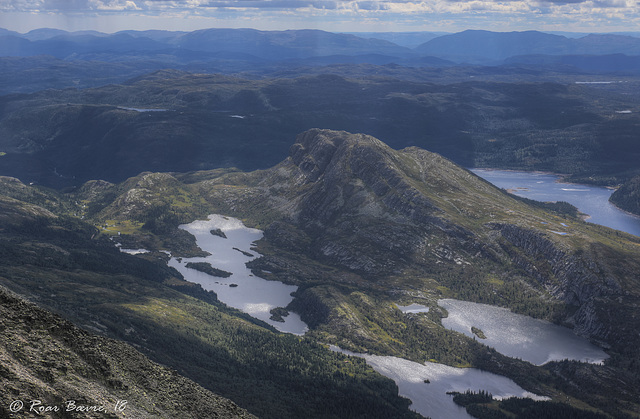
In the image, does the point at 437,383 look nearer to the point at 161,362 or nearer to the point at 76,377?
the point at 161,362

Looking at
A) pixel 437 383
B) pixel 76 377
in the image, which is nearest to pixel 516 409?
pixel 437 383

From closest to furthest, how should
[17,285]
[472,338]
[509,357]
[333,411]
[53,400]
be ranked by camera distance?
1. [53,400]
2. [333,411]
3. [17,285]
4. [509,357]
5. [472,338]

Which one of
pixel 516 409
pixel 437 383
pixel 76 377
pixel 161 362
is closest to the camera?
pixel 76 377

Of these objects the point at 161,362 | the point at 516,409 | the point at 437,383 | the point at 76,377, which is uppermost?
the point at 76,377

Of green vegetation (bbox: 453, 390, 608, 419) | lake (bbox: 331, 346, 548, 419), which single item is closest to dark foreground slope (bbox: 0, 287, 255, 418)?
lake (bbox: 331, 346, 548, 419)

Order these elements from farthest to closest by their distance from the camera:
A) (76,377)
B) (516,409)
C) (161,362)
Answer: (516,409)
(161,362)
(76,377)

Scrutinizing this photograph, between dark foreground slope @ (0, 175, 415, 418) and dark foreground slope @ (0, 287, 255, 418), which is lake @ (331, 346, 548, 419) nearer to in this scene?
dark foreground slope @ (0, 175, 415, 418)

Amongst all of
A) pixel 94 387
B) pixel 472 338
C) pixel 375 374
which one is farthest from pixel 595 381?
pixel 94 387

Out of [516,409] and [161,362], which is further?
[516,409]

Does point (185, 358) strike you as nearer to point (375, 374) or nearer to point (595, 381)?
point (375, 374)
